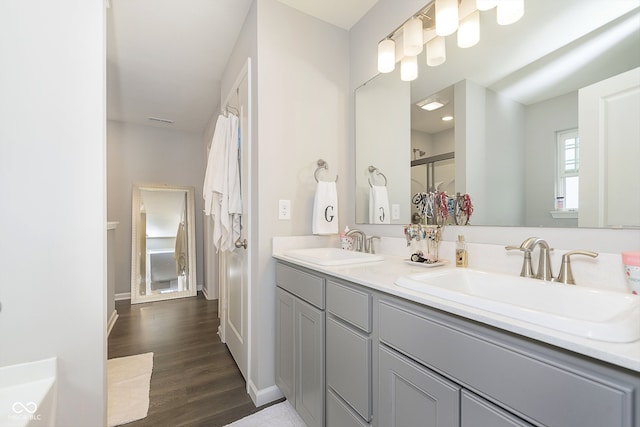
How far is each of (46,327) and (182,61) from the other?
7.88ft

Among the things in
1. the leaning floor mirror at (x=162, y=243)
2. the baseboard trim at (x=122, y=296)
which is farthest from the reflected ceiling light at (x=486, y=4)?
the baseboard trim at (x=122, y=296)

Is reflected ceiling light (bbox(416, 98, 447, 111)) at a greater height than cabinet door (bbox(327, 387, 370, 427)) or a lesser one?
greater

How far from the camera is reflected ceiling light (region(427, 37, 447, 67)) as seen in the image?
1438mm

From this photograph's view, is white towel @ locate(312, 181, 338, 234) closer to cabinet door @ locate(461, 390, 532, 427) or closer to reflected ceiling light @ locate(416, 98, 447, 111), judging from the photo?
reflected ceiling light @ locate(416, 98, 447, 111)

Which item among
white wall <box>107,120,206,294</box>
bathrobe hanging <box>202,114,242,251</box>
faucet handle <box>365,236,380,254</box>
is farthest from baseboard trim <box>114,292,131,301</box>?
faucet handle <box>365,236,380,254</box>

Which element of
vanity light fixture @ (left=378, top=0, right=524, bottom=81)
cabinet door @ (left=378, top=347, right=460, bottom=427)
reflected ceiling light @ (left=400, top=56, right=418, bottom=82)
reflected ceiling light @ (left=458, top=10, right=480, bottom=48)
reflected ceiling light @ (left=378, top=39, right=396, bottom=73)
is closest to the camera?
cabinet door @ (left=378, top=347, right=460, bottom=427)

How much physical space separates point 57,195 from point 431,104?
1791mm

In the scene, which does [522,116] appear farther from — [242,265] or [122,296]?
[122,296]

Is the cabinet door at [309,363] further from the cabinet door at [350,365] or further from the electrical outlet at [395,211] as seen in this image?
the electrical outlet at [395,211]

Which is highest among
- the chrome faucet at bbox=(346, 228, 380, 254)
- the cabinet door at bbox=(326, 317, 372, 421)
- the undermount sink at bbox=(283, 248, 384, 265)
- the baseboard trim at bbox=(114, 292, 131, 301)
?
the chrome faucet at bbox=(346, 228, 380, 254)

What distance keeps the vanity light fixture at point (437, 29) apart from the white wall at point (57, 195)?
1.49 metres

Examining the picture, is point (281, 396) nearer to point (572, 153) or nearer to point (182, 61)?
point (572, 153)

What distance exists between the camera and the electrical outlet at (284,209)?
5.81 ft

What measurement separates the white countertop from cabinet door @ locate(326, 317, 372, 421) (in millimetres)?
225
